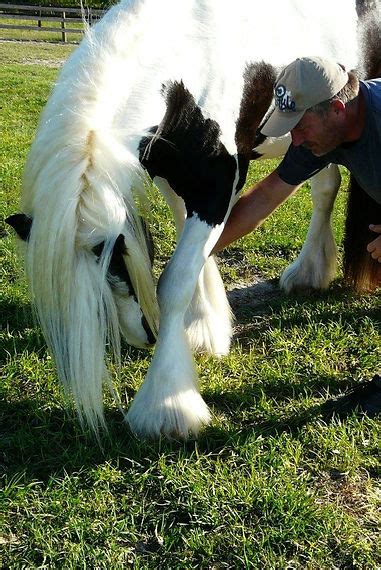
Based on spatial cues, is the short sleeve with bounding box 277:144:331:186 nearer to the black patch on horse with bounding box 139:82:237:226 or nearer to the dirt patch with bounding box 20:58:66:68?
the black patch on horse with bounding box 139:82:237:226

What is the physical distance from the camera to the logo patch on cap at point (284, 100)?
2.44 metres

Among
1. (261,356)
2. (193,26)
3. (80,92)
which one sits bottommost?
(261,356)

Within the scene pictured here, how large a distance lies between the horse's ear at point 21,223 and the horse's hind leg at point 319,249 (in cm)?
220

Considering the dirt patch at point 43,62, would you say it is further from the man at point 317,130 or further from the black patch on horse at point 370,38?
the man at point 317,130

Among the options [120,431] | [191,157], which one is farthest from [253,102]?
[120,431]

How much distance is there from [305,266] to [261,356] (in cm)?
94

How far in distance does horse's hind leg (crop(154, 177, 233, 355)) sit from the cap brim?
0.92m

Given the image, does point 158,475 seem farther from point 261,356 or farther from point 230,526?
point 261,356

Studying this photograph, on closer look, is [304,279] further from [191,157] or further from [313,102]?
[313,102]

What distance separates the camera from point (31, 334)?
3498mm

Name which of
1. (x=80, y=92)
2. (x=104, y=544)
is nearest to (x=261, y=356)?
(x=104, y=544)

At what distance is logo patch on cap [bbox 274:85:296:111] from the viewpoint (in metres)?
2.44

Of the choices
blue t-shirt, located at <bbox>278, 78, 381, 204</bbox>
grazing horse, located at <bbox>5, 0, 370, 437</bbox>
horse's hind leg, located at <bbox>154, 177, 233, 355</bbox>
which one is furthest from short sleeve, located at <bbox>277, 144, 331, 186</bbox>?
horse's hind leg, located at <bbox>154, 177, 233, 355</bbox>

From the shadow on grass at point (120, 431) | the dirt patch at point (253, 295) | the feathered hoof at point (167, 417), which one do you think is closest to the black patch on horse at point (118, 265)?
the feathered hoof at point (167, 417)
